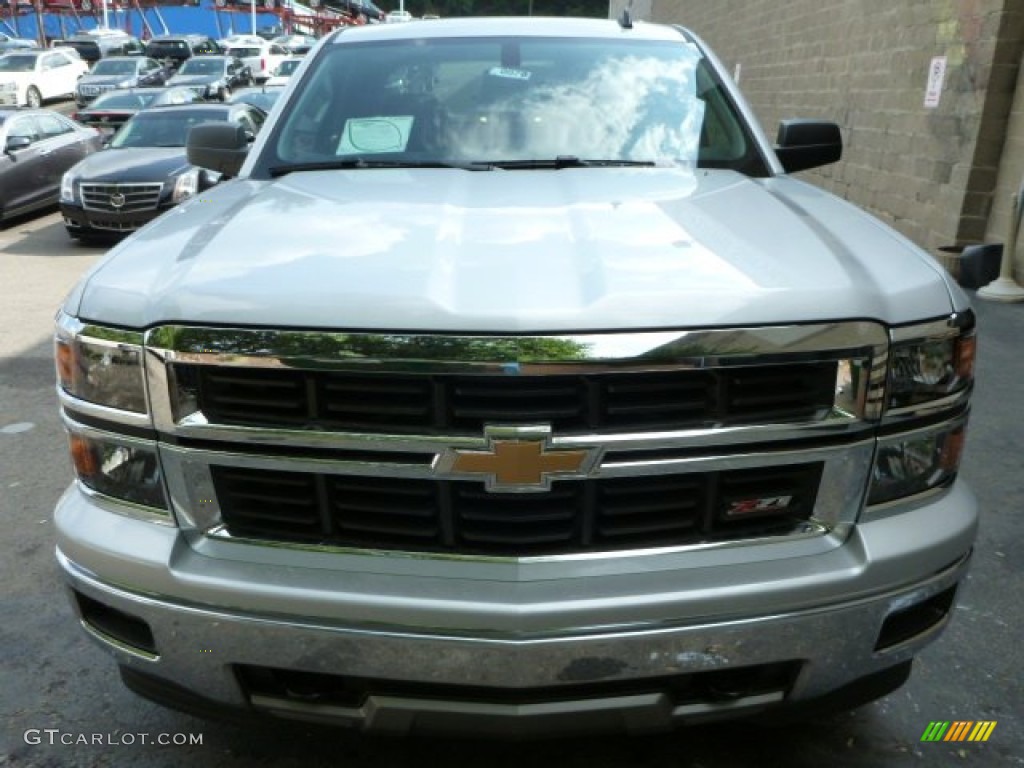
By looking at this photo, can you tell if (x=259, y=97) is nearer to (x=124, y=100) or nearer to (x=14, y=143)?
(x=124, y=100)

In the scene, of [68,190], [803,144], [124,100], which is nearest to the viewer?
[803,144]

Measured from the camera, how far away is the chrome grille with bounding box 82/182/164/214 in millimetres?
10469

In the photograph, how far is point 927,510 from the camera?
2.05 m

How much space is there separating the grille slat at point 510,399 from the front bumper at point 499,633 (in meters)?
0.30

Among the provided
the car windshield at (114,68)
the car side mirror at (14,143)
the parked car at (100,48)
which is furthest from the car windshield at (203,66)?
the car side mirror at (14,143)

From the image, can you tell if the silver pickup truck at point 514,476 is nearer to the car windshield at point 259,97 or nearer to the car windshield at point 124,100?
the car windshield at point 259,97

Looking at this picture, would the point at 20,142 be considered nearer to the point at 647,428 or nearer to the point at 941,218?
the point at 941,218

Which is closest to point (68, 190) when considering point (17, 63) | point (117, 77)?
point (117, 77)

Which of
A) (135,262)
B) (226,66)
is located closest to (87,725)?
(135,262)

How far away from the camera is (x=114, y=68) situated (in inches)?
1160

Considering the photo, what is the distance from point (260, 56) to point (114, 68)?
32.6 feet

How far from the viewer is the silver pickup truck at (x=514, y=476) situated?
5.88ft

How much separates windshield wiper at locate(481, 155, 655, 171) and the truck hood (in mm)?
406

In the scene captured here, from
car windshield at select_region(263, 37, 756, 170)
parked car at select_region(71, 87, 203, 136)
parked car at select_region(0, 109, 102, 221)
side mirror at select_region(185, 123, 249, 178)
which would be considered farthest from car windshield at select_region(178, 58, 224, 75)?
car windshield at select_region(263, 37, 756, 170)
